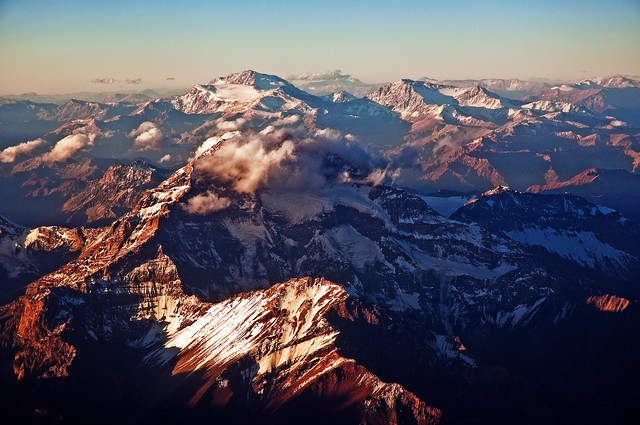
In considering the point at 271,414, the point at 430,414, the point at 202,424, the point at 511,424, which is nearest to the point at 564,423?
the point at 511,424

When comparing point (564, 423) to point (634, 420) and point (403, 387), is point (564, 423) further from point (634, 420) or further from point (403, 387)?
point (403, 387)

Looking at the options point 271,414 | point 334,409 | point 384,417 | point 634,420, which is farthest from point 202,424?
point 634,420

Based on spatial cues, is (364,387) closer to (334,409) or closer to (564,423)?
(334,409)

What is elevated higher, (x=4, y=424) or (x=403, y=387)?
(x=403, y=387)

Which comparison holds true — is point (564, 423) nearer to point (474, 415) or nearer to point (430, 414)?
point (474, 415)

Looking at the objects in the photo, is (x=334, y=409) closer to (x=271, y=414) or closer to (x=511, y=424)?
(x=271, y=414)

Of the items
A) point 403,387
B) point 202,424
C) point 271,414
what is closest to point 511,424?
point 403,387

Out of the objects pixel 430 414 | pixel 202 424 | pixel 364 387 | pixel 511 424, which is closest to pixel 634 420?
pixel 511 424
